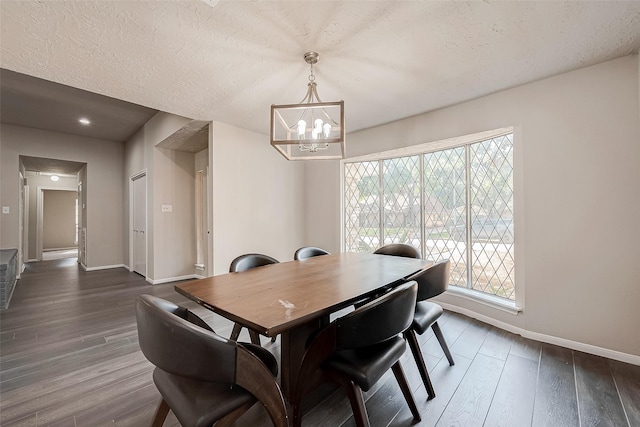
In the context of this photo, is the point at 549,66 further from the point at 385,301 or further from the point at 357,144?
the point at 385,301

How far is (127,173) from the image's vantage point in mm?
5410

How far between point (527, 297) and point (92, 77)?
4.24 metres

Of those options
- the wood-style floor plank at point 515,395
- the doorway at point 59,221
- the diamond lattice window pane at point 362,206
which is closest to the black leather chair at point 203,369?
the wood-style floor plank at point 515,395

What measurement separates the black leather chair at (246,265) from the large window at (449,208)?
1899 millimetres

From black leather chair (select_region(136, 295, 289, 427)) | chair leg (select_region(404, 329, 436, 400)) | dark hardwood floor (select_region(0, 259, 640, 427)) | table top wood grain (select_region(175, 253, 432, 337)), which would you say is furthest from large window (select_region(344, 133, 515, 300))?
black leather chair (select_region(136, 295, 289, 427))

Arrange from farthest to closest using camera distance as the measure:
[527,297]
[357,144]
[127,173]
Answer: [127,173] → [357,144] → [527,297]

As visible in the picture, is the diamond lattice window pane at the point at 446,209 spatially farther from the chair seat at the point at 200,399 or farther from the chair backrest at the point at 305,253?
the chair seat at the point at 200,399

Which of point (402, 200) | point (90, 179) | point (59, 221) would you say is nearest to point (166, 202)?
point (90, 179)

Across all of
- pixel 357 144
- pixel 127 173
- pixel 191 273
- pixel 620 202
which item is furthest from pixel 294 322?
pixel 127 173

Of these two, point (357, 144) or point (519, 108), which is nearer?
point (519, 108)

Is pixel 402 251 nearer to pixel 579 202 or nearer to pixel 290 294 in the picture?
pixel 579 202

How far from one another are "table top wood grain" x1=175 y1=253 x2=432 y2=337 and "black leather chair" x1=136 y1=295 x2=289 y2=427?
133mm

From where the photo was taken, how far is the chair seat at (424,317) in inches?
62.3

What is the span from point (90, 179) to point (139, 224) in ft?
5.90
